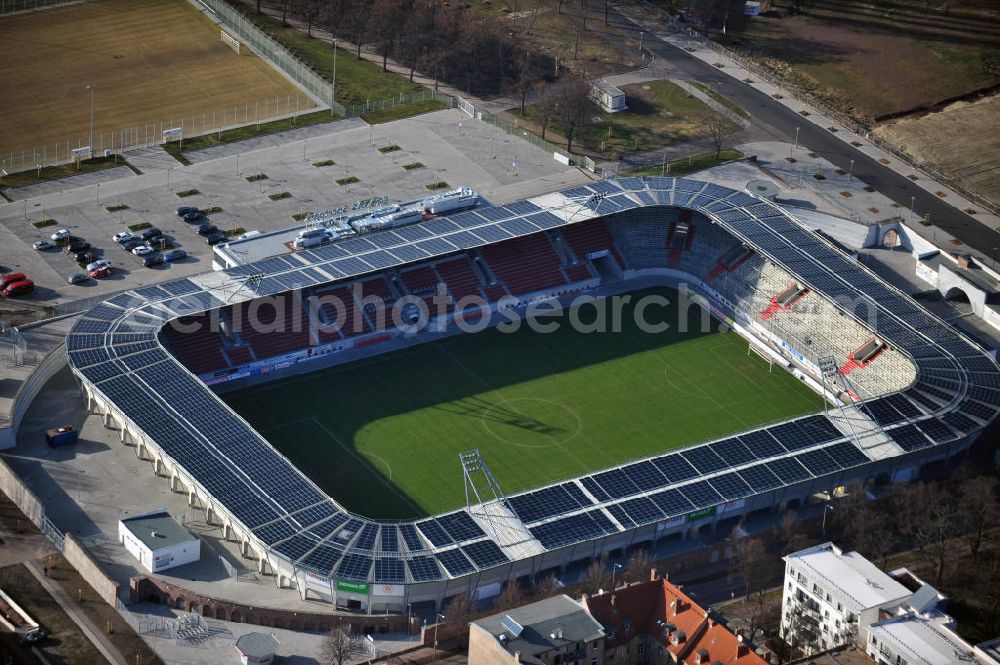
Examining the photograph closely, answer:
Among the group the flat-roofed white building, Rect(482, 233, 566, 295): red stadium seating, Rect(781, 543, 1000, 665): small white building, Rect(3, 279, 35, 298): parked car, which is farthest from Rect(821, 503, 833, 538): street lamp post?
Rect(3, 279, 35, 298): parked car

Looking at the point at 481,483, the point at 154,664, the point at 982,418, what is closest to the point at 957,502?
the point at 982,418

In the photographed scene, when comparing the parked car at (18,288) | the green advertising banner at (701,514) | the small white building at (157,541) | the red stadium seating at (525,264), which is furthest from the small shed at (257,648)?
the parked car at (18,288)

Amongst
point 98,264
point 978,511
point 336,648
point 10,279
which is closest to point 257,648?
point 336,648

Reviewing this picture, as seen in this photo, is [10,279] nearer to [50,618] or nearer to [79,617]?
[50,618]

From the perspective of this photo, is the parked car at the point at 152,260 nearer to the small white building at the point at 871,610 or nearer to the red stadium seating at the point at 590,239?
the red stadium seating at the point at 590,239

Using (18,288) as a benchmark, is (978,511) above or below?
above

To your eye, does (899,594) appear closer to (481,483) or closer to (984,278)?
(481,483)

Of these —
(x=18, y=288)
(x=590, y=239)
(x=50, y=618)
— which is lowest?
(x=50, y=618)
